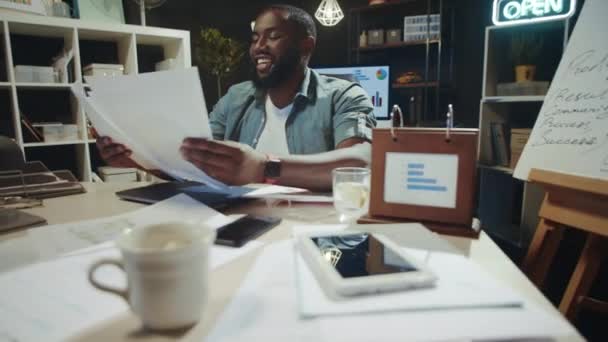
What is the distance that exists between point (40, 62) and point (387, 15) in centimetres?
307

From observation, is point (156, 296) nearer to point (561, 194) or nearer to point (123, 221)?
point (123, 221)

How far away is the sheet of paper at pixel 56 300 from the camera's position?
1.27 ft

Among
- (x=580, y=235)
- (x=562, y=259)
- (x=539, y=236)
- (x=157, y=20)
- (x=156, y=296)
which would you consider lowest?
(x=562, y=259)

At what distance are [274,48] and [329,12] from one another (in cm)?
222

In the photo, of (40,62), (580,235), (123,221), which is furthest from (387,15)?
(123,221)

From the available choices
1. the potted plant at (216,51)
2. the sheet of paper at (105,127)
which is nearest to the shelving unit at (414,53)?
the potted plant at (216,51)

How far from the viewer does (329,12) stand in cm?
351

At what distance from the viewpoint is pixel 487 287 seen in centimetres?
44

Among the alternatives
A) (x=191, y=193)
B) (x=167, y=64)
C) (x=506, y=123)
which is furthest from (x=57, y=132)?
(x=506, y=123)

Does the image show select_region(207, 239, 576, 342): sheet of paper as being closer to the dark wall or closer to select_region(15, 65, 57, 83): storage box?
select_region(15, 65, 57, 83): storage box

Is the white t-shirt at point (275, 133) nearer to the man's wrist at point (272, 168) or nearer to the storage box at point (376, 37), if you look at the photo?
the man's wrist at point (272, 168)

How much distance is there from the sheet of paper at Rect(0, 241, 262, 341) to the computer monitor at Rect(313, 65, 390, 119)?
9.00ft

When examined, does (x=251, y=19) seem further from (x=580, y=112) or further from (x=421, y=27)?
(x=580, y=112)

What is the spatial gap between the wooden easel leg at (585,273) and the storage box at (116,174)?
8.32 feet
